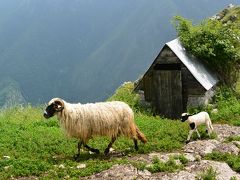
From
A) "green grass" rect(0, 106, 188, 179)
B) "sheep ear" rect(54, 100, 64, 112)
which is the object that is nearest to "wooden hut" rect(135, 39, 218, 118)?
"green grass" rect(0, 106, 188, 179)

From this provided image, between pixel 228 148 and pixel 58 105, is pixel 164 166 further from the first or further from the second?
pixel 58 105

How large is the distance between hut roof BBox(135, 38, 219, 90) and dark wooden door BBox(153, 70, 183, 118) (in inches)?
33.2

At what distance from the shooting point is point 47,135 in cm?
1848

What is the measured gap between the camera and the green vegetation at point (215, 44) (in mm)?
27641

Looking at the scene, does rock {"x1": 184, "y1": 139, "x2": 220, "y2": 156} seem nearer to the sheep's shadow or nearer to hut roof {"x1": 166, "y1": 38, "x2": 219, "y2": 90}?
the sheep's shadow

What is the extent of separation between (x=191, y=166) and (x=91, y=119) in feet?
12.6

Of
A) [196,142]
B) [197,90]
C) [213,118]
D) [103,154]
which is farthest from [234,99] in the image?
[103,154]

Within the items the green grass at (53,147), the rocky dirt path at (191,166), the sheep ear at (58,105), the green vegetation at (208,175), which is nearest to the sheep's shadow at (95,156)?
the green grass at (53,147)

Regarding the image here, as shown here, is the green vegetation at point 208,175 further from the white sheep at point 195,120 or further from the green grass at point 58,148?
the white sheep at point 195,120

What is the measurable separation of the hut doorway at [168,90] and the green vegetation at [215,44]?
1.89 metres

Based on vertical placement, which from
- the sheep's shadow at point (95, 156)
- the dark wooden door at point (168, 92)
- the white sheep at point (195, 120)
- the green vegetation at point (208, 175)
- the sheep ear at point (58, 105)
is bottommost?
the green vegetation at point (208, 175)

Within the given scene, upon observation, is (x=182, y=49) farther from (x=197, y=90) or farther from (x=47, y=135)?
(x=47, y=135)

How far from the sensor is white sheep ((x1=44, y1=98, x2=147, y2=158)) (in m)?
15.6

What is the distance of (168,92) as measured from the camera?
26812mm
